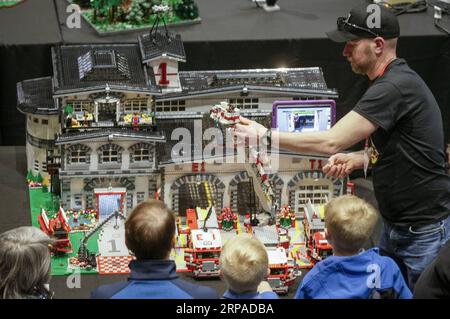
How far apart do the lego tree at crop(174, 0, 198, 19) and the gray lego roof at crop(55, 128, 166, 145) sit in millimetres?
1148

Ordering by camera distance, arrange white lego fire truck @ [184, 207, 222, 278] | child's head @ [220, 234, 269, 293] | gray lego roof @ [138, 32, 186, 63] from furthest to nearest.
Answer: gray lego roof @ [138, 32, 186, 63]
white lego fire truck @ [184, 207, 222, 278]
child's head @ [220, 234, 269, 293]

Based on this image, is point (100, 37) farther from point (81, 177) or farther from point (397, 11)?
point (397, 11)

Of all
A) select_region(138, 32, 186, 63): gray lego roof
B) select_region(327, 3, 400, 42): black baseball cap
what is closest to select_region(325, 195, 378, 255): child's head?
select_region(327, 3, 400, 42): black baseball cap

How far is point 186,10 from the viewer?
6.60 metres

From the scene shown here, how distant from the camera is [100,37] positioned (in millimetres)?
6363

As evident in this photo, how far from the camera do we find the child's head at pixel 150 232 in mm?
3645

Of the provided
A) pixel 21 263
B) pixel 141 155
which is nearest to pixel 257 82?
pixel 141 155

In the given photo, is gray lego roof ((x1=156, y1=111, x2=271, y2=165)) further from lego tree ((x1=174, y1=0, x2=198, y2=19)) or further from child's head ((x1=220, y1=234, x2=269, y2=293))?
child's head ((x1=220, y1=234, x2=269, y2=293))

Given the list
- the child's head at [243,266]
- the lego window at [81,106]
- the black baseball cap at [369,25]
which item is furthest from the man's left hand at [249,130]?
the lego window at [81,106]

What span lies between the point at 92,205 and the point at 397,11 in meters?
2.31

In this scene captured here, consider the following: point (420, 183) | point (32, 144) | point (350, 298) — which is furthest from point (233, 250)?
point (32, 144)

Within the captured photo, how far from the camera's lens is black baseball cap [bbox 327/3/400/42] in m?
4.28

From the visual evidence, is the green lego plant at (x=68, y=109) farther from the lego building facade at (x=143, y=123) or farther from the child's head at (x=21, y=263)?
the child's head at (x=21, y=263)

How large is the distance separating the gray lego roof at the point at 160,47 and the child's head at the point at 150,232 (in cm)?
237
